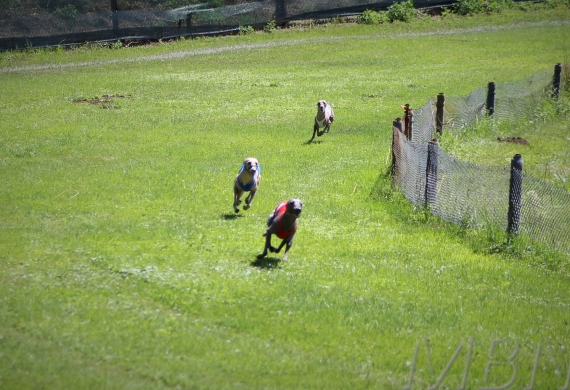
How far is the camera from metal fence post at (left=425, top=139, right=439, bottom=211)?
17438 mm

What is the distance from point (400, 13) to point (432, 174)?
40.5 meters

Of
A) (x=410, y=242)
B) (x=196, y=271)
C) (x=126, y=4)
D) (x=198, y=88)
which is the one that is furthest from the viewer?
(x=126, y=4)

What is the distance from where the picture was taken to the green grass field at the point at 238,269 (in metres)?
10.1

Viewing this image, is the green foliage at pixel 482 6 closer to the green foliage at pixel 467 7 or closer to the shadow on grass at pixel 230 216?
the green foliage at pixel 467 7

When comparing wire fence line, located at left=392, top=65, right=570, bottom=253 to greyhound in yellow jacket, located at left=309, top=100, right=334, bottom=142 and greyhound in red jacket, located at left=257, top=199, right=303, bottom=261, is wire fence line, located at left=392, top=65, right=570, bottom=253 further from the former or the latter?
greyhound in red jacket, located at left=257, top=199, right=303, bottom=261

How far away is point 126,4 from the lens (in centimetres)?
7200

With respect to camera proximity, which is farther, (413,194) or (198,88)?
(198,88)

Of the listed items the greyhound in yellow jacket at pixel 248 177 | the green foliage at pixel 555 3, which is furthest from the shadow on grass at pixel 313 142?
the green foliage at pixel 555 3

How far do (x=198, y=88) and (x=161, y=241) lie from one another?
2304cm

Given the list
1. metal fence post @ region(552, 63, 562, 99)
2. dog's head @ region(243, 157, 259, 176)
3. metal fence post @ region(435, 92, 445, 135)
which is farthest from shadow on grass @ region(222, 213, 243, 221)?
metal fence post @ region(552, 63, 562, 99)

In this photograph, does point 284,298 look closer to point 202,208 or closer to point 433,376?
point 433,376

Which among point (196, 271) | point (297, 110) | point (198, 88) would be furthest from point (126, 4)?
point (196, 271)

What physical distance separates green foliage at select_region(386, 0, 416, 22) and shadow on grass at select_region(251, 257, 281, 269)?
146 feet

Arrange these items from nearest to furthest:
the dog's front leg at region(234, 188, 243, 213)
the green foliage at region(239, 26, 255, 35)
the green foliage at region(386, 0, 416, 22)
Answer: the dog's front leg at region(234, 188, 243, 213)
the green foliage at region(239, 26, 255, 35)
the green foliage at region(386, 0, 416, 22)
